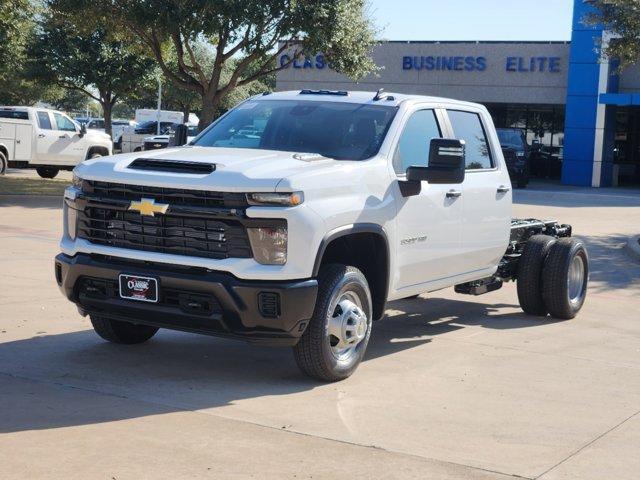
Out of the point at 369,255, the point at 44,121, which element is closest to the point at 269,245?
the point at 369,255

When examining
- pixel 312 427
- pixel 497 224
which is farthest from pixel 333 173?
pixel 497 224

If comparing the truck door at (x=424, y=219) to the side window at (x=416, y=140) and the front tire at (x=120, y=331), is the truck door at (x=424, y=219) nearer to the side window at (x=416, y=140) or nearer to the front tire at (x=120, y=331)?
the side window at (x=416, y=140)

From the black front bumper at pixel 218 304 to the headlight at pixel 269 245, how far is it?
0.15 metres

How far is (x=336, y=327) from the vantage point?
6.87 meters

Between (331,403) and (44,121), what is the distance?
75.7 ft

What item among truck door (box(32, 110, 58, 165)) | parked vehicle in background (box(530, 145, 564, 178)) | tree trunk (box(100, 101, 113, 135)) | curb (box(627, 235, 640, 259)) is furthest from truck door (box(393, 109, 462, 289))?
tree trunk (box(100, 101, 113, 135))

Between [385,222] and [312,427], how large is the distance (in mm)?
1864

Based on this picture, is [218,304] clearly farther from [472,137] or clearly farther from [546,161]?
[546,161]

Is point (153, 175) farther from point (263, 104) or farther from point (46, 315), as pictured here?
point (46, 315)

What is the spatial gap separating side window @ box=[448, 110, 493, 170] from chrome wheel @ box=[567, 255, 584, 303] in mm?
1627

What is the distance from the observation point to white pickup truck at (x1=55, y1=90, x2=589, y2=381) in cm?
644

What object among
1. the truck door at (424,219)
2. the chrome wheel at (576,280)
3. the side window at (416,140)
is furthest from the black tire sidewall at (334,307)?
the chrome wheel at (576,280)

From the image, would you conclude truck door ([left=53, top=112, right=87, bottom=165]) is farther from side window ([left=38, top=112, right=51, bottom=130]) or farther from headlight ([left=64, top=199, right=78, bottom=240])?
headlight ([left=64, top=199, right=78, bottom=240])

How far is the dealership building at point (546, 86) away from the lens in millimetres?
36938
